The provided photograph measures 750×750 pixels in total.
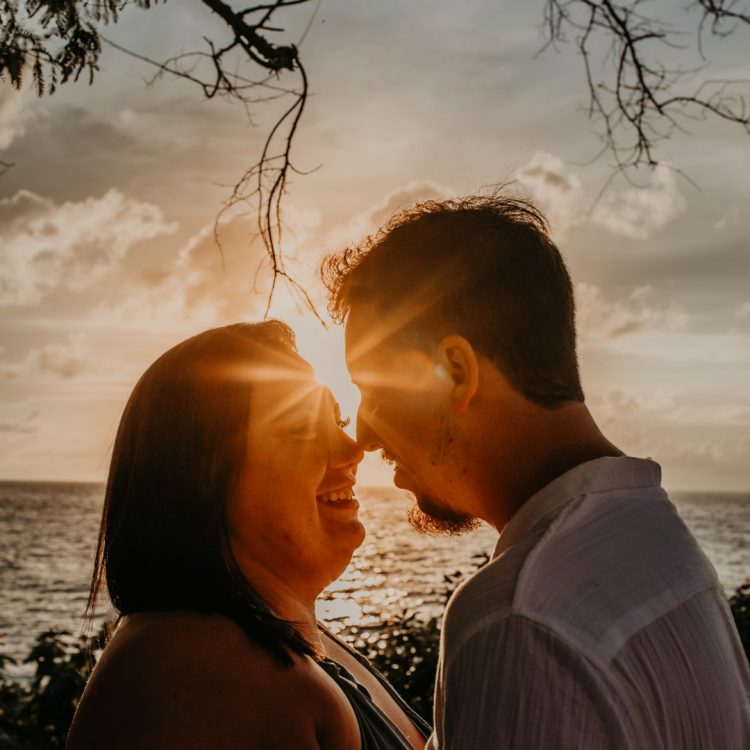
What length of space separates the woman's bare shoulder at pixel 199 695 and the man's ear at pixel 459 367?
93 centimetres

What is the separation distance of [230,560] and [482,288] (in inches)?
46.9

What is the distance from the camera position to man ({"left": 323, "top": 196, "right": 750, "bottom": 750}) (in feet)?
4.68

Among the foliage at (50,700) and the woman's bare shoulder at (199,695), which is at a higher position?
the woman's bare shoulder at (199,695)

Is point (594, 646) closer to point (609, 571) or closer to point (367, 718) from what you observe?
point (609, 571)

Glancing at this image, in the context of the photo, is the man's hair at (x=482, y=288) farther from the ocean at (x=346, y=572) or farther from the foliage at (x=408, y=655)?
the foliage at (x=408, y=655)

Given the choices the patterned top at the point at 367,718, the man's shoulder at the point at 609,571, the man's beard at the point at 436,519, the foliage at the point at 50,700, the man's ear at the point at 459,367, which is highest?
the man's ear at the point at 459,367

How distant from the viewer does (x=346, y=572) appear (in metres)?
8.74

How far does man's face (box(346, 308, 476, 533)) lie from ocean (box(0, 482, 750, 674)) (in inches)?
34.1

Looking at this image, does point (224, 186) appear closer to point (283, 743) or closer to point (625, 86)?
point (625, 86)

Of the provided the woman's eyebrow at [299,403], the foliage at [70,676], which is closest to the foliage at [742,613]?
the foliage at [70,676]

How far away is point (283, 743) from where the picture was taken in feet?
7.13

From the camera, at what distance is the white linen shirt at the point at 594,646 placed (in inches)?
55.2

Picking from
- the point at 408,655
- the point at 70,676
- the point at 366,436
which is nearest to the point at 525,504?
the point at 366,436

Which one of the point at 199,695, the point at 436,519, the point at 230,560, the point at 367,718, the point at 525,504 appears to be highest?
the point at 525,504
